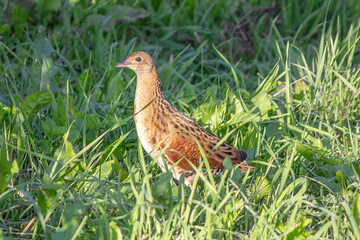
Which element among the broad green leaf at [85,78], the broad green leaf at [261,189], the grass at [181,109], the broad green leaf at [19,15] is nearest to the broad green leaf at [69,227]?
the grass at [181,109]

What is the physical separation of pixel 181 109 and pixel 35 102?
4.90ft

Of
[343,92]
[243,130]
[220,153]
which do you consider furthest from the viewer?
[343,92]

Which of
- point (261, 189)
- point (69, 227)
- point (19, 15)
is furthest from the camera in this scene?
point (19, 15)

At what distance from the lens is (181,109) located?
511cm

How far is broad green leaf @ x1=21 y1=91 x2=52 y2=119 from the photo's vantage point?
3.95 metres

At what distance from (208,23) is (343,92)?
7.07 feet

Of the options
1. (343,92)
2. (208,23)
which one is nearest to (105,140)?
(343,92)

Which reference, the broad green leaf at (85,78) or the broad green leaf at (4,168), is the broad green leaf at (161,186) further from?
the broad green leaf at (85,78)

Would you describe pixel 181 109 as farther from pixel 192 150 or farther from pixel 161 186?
pixel 161 186

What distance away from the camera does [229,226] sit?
3363 mm

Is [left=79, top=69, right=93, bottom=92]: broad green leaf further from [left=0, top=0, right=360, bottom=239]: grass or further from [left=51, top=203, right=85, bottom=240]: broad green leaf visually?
[left=51, top=203, right=85, bottom=240]: broad green leaf

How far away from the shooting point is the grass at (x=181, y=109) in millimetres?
3281

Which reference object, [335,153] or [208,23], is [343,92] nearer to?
[335,153]

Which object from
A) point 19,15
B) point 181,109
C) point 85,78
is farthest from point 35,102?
point 19,15
